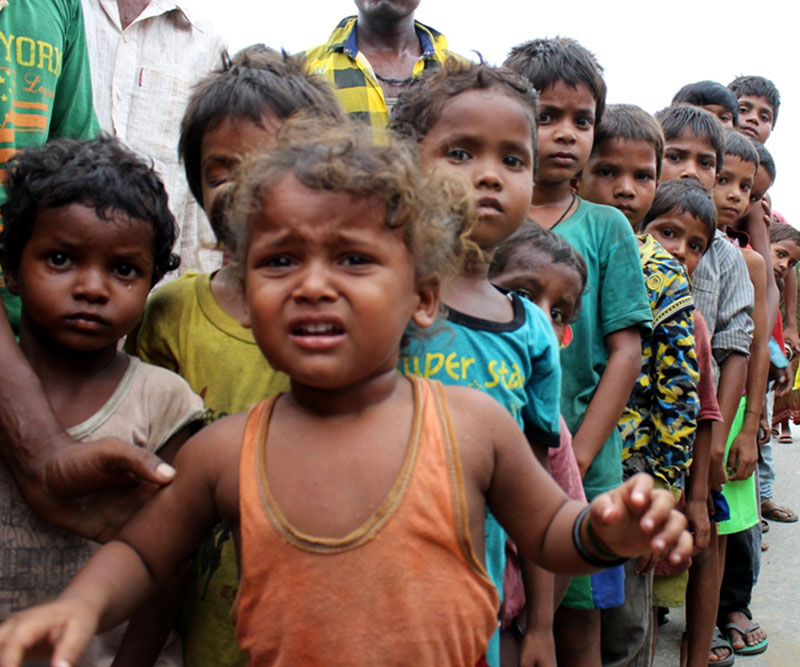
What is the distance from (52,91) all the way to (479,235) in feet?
3.66

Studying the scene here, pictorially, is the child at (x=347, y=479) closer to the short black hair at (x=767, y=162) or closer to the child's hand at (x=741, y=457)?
the child's hand at (x=741, y=457)

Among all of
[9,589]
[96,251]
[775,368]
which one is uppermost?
[96,251]

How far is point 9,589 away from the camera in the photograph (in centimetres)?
167

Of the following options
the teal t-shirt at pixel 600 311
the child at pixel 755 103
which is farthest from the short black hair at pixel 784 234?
the teal t-shirt at pixel 600 311

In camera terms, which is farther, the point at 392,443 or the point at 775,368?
the point at 775,368

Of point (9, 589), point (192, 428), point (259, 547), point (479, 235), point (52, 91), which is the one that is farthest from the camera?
point (52, 91)

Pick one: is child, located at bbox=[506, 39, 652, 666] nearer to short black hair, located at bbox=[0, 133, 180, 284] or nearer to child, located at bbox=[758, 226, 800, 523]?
short black hair, located at bbox=[0, 133, 180, 284]

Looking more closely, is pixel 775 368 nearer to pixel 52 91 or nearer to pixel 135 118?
pixel 135 118

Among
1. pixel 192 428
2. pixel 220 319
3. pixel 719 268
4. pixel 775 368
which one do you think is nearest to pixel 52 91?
pixel 220 319

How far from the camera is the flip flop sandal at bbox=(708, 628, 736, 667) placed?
3943 millimetres

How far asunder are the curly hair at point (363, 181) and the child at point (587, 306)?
3.56 feet

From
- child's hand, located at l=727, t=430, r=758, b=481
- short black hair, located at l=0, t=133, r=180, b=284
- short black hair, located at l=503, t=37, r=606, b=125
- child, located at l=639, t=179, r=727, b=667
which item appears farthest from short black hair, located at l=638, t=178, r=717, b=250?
short black hair, located at l=0, t=133, r=180, b=284

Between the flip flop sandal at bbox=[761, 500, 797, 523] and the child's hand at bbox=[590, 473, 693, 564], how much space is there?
5.60 m

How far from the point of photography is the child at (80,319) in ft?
5.50
